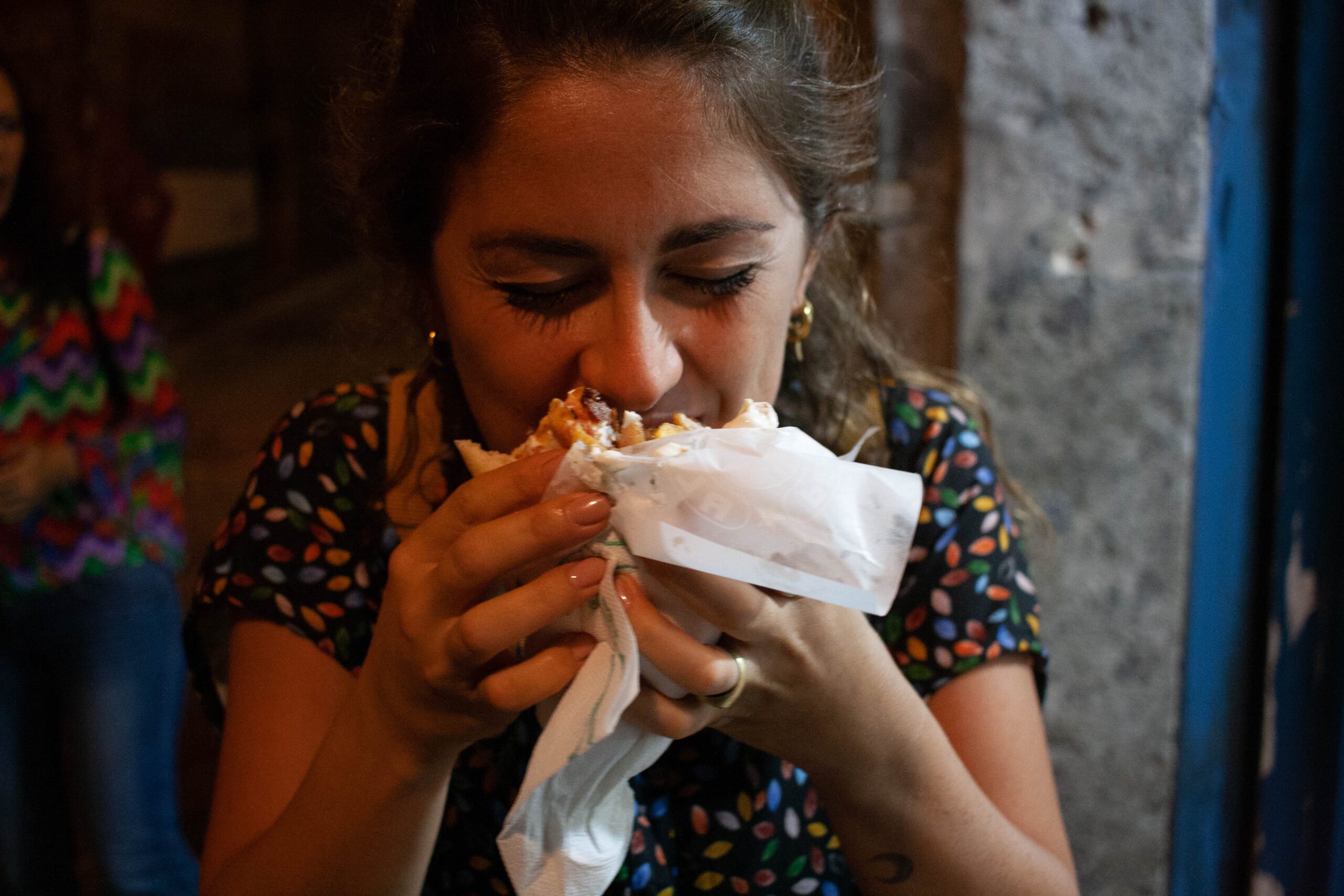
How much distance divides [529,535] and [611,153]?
0.42m

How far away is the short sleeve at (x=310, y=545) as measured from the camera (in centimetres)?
130

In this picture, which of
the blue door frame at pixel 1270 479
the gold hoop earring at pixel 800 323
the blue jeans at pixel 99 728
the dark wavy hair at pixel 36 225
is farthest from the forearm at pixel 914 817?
the dark wavy hair at pixel 36 225

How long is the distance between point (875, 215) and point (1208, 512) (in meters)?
0.98

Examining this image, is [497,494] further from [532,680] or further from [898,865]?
[898,865]

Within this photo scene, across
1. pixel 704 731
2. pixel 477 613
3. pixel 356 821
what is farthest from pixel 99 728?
pixel 477 613

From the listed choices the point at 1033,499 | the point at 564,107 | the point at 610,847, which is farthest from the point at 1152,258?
the point at 610,847

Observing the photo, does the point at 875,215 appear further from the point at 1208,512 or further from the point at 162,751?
the point at 162,751

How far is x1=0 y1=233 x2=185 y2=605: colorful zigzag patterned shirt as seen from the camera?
203 centimetres

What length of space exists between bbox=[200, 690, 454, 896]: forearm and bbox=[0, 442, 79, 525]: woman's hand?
4.23 feet

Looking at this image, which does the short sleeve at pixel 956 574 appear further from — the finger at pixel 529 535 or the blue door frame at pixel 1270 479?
the blue door frame at pixel 1270 479

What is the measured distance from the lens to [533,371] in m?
1.05

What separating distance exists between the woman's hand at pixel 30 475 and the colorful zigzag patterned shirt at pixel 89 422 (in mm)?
22

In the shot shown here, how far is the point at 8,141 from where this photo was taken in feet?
6.50

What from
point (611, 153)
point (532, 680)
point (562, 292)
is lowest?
point (532, 680)
